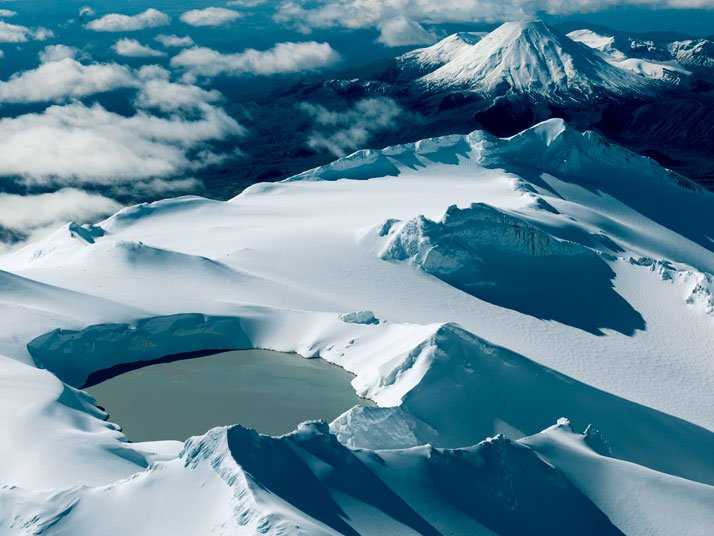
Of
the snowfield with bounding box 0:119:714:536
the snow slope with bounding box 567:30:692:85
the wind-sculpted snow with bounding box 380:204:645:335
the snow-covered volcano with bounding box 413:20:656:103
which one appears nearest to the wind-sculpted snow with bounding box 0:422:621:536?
the snowfield with bounding box 0:119:714:536

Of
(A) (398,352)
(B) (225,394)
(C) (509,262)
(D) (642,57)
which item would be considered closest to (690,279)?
(C) (509,262)

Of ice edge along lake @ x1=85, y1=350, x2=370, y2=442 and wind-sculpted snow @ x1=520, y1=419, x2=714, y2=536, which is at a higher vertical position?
wind-sculpted snow @ x1=520, y1=419, x2=714, y2=536

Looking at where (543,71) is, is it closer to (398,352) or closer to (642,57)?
(642,57)

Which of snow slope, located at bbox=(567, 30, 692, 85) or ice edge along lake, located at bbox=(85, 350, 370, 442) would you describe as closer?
ice edge along lake, located at bbox=(85, 350, 370, 442)

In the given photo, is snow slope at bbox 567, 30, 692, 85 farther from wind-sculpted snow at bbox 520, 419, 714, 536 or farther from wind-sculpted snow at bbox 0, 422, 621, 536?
wind-sculpted snow at bbox 0, 422, 621, 536

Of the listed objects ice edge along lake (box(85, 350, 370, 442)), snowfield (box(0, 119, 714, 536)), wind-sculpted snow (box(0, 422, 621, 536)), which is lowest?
ice edge along lake (box(85, 350, 370, 442))

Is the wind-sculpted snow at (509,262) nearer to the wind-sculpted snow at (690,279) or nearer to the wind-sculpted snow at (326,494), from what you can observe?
the wind-sculpted snow at (690,279)
